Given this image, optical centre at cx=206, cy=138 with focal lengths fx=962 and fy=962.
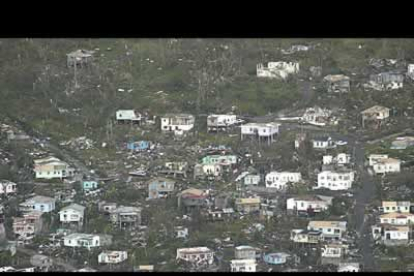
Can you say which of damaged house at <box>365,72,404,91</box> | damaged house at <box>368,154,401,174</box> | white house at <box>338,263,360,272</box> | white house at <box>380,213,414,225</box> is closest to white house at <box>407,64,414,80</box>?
damaged house at <box>365,72,404,91</box>

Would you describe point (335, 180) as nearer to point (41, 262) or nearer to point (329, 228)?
point (329, 228)

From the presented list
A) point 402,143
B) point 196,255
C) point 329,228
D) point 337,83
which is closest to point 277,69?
point 337,83

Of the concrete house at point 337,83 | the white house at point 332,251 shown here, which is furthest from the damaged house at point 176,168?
the concrete house at point 337,83

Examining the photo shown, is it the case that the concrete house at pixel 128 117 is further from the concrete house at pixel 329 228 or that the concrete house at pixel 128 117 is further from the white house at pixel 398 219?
the white house at pixel 398 219

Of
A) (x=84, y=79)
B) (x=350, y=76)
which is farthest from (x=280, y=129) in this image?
(x=84, y=79)

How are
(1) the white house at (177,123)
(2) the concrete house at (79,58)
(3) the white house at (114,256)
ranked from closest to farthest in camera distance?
(3) the white house at (114,256), (1) the white house at (177,123), (2) the concrete house at (79,58)

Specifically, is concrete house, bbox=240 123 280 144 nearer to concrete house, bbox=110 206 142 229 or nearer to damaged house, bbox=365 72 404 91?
damaged house, bbox=365 72 404 91

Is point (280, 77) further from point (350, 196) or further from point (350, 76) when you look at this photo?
point (350, 196)
